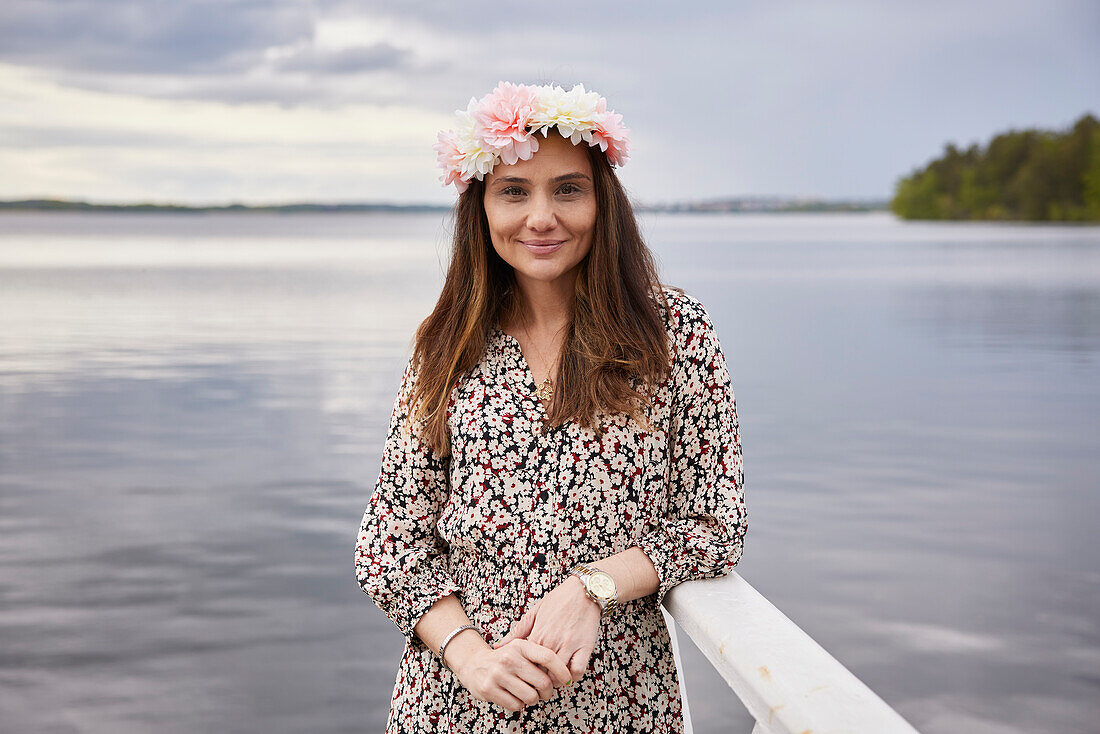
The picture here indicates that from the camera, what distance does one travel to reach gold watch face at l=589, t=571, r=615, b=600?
193cm

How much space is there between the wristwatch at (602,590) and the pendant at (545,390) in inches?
13.3

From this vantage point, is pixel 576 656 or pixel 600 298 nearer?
pixel 576 656

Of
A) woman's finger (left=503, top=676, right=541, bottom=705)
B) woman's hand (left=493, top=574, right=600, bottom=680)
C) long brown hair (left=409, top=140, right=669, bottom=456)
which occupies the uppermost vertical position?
long brown hair (left=409, top=140, right=669, bottom=456)

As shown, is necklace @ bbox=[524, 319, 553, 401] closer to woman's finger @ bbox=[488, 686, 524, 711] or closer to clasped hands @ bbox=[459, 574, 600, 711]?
clasped hands @ bbox=[459, 574, 600, 711]

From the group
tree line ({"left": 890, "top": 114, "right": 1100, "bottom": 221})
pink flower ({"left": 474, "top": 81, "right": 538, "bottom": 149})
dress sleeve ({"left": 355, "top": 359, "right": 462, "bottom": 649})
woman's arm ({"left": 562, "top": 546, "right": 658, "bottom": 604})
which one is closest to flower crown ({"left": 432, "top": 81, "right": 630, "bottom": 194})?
pink flower ({"left": 474, "top": 81, "right": 538, "bottom": 149})

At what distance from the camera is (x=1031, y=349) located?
48.3 ft

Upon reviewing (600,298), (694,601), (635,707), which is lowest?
(635,707)

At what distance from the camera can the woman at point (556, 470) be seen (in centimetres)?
198

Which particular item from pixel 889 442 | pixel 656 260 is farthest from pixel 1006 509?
pixel 656 260

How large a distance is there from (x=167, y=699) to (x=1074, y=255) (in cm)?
4182

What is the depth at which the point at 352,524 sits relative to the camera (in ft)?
21.9

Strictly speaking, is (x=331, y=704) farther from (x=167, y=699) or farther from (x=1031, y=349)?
(x=1031, y=349)

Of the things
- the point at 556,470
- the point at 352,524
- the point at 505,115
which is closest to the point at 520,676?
the point at 556,470

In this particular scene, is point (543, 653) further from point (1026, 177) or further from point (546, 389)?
point (1026, 177)
